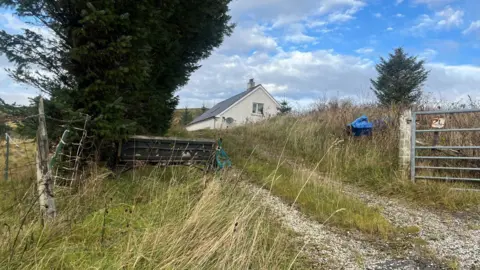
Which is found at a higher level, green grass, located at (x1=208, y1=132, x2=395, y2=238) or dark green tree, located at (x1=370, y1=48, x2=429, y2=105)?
dark green tree, located at (x1=370, y1=48, x2=429, y2=105)

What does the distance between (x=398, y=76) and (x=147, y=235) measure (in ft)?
87.8

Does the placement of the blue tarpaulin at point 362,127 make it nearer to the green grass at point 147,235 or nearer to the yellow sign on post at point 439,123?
the yellow sign on post at point 439,123

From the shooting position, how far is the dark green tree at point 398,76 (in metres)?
24.1

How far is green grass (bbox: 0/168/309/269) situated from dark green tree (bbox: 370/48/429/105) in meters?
23.4

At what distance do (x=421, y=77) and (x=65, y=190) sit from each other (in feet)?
88.4

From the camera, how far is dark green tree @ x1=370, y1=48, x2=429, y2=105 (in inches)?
949

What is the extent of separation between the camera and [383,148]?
764 cm

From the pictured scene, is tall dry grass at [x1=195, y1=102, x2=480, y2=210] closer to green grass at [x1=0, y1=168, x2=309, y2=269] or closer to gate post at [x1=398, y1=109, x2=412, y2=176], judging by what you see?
gate post at [x1=398, y1=109, x2=412, y2=176]

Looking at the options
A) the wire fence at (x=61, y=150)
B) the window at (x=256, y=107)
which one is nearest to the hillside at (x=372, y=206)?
the wire fence at (x=61, y=150)

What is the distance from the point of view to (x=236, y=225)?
2.63 metres

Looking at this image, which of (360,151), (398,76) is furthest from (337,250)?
(398,76)

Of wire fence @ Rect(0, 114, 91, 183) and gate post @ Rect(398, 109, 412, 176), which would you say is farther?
gate post @ Rect(398, 109, 412, 176)

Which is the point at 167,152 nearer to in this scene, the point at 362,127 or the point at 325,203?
the point at 325,203

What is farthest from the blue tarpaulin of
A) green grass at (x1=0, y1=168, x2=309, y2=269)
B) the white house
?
the white house
